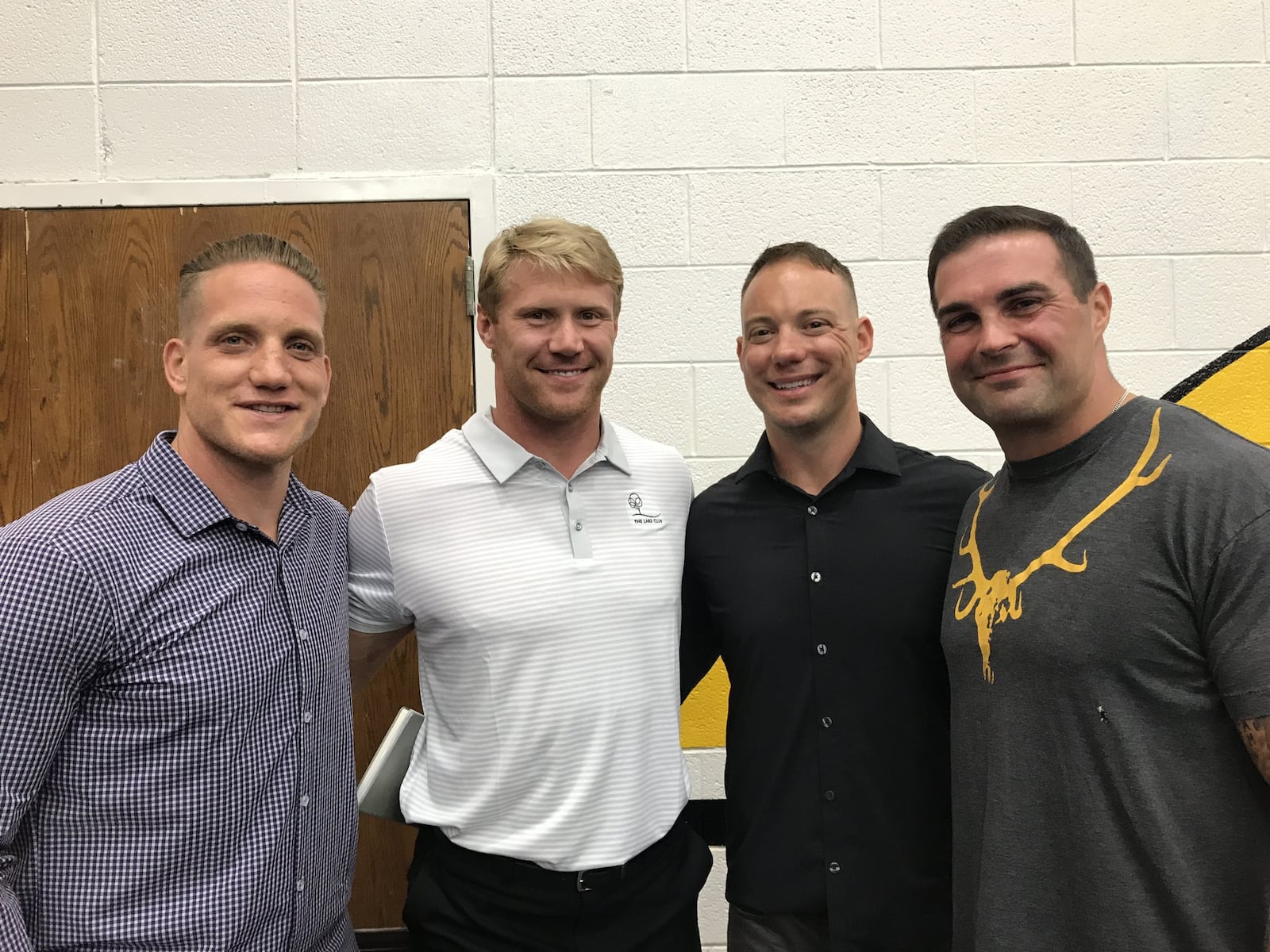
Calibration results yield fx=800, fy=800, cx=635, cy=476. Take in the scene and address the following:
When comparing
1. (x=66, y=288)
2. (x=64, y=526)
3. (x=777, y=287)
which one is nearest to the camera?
(x=64, y=526)

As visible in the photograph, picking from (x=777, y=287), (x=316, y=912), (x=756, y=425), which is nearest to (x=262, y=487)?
(x=316, y=912)

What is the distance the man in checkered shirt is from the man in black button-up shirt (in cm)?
73

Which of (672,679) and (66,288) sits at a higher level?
(66,288)

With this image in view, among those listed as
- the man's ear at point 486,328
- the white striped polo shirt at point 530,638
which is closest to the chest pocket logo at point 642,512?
the white striped polo shirt at point 530,638

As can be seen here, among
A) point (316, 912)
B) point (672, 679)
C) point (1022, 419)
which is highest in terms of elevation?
point (1022, 419)

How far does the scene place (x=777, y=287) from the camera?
159cm

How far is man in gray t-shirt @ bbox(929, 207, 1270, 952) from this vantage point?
1.03 metres

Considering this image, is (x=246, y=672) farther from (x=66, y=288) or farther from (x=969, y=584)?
(x=66, y=288)

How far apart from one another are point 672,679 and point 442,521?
523 mm

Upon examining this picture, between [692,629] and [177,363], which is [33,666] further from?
[692,629]

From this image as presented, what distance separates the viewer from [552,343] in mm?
1482

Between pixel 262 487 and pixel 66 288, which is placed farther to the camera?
pixel 66 288

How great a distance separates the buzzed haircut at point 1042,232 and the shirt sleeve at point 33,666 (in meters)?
1.39

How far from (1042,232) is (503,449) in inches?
39.0
